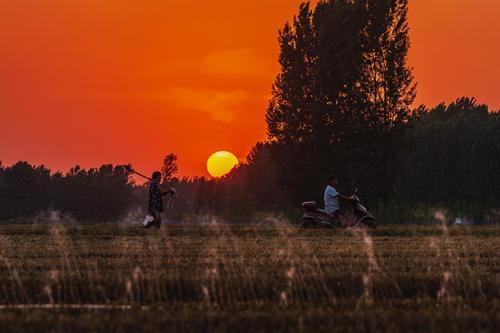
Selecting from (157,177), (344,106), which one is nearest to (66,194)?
(344,106)

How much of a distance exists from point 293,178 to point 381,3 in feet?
34.5

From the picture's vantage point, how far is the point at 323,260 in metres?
10.4

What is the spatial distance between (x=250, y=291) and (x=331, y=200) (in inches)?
631

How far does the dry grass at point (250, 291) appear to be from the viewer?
18.7 feet

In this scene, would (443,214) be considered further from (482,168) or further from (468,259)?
(482,168)

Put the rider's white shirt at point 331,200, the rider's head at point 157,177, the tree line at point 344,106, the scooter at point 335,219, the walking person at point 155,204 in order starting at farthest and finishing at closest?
1. the tree line at point 344,106
2. the rider's white shirt at point 331,200
3. the scooter at point 335,219
4. the rider's head at point 157,177
5. the walking person at point 155,204

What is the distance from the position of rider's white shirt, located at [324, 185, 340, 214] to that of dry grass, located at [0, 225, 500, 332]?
1120 centimetres

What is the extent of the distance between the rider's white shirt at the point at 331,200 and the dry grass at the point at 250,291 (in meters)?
11.2

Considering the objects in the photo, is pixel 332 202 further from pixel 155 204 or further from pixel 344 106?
pixel 344 106

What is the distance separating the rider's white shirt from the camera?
908 inches

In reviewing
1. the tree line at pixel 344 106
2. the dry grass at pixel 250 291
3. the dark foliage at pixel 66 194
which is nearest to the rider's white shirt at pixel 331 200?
the dry grass at pixel 250 291

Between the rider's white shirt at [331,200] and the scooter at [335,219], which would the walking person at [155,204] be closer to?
the scooter at [335,219]

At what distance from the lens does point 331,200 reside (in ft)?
76.2

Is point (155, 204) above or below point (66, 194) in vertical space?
below
